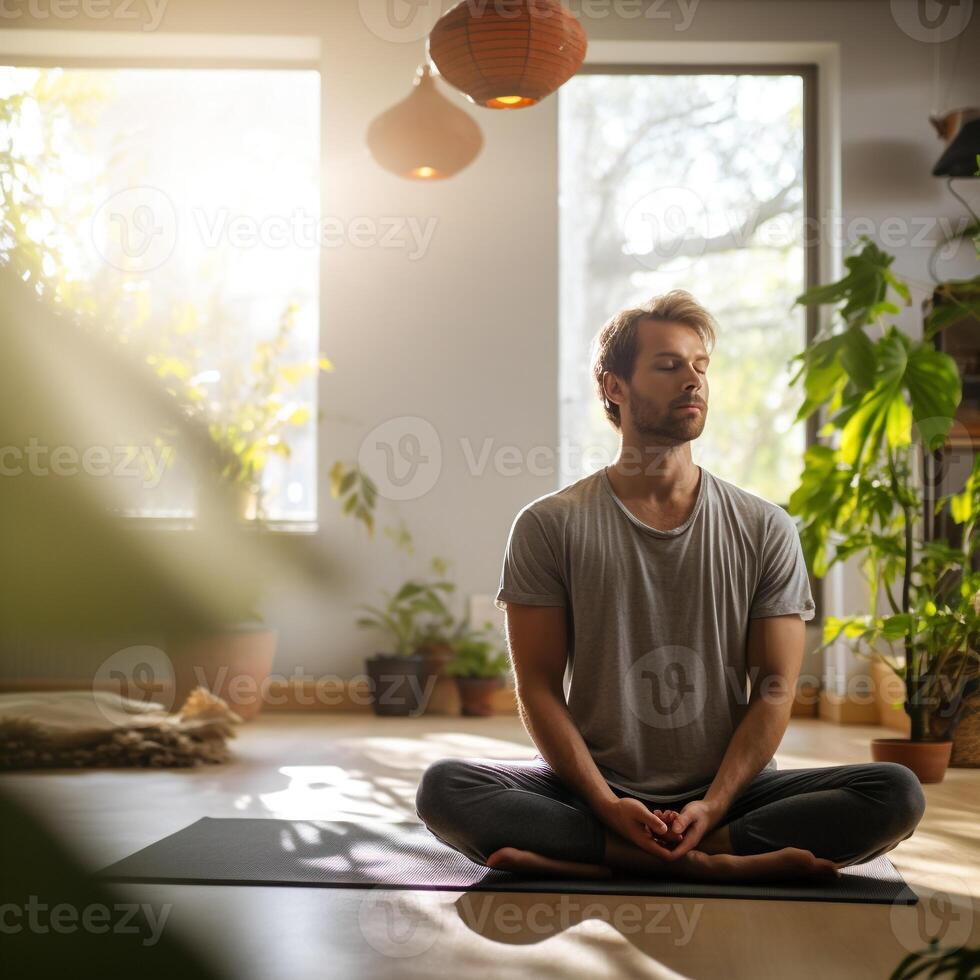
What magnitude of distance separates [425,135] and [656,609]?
228 centimetres

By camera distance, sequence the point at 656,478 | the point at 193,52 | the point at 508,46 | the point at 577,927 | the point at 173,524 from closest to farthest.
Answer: the point at 173,524, the point at 577,927, the point at 656,478, the point at 508,46, the point at 193,52

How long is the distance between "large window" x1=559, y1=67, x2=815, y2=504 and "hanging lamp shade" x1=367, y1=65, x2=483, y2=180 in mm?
1037

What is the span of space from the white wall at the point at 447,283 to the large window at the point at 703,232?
27cm

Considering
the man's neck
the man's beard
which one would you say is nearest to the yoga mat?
the man's neck

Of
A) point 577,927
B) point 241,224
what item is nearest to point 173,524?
point 577,927

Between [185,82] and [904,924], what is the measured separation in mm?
4199

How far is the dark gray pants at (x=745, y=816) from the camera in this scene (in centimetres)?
184

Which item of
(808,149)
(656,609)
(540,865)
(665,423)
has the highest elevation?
(808,149)

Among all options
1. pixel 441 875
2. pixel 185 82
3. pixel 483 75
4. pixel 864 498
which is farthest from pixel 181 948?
pixel 185 82

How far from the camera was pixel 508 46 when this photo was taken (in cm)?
268

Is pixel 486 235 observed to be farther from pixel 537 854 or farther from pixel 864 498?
pixel 537 854

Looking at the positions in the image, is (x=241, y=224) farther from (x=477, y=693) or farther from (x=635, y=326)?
(x=635, y=326)

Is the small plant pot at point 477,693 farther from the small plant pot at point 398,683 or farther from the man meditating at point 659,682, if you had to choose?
the man meditating at point 659,682

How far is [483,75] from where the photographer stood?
2.75 m
